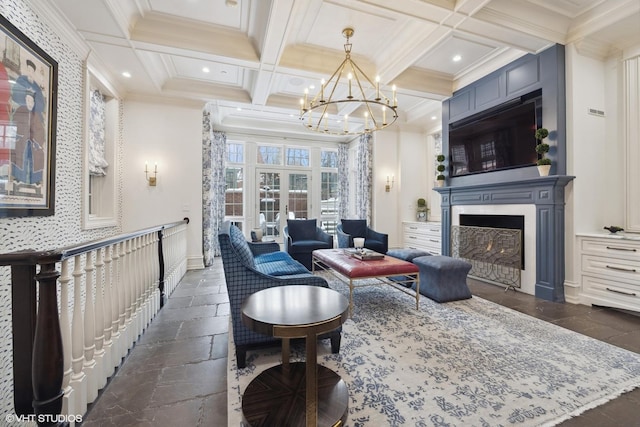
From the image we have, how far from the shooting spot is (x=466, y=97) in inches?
180

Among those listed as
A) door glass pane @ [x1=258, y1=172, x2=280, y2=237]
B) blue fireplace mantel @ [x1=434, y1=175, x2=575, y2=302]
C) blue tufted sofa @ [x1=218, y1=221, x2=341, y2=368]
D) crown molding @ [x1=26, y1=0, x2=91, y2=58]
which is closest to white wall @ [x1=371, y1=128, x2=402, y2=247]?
door glass pane @ [x1=258, y1=172, x2=280, y2=237]

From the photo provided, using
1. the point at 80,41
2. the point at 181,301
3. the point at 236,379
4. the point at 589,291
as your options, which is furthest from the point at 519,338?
the point at 80,41

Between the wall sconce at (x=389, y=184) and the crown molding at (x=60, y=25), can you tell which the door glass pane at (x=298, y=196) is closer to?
the wall sconce at (x=389, y=184)

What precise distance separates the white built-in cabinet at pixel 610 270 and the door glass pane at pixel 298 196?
5405 mm

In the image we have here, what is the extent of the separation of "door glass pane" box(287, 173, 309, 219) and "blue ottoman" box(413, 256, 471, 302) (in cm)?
431

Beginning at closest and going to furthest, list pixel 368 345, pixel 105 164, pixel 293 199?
pixel 368 345, pixel 105 164, pixel 293 199

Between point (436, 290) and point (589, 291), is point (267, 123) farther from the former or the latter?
point (589, 291)

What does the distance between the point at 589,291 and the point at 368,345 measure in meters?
2.90

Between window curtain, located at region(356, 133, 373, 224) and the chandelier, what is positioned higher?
the chandelier

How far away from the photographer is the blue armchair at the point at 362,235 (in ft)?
16.5

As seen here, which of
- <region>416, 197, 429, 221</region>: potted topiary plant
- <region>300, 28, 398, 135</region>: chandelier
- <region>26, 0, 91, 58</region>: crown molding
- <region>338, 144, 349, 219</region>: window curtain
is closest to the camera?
<region>26, 0, 91, 58</region>: crown molding

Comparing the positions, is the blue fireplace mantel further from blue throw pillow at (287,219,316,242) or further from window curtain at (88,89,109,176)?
window curtain at (88,89,109,176)

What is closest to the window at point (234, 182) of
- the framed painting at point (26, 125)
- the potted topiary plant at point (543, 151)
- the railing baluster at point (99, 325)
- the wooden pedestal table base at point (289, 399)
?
the framed painting at point (26, 125)

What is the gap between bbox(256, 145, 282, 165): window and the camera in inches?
274
